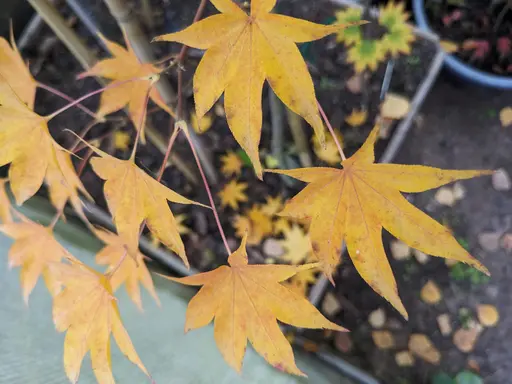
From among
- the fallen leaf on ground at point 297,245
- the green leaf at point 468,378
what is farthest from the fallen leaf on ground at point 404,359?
the fallen leaf on ground at point 297,245

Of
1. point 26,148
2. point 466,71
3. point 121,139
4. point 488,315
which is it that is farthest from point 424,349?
point 26,148

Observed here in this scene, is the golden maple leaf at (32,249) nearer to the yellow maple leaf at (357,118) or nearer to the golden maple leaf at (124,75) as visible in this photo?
the golden maple leaf at (124,75)

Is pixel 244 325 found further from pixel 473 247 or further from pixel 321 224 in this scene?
pixel 473 247

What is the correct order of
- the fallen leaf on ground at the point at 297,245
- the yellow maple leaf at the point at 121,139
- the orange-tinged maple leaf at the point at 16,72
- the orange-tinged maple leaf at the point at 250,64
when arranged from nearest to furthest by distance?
the orange-tinged maple leaf at the point at 250,64, the orange-tinged maple leaf at the point at 16,72, the fallen leaf on ground at the point at 297,245, the yellow maple leaf at the point at 121,139

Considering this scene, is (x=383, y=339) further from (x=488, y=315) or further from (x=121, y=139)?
(x=121, y=139)

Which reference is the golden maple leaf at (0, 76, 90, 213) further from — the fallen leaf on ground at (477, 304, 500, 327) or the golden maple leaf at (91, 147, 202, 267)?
the fallen leaf on ground at (477, 304, 500, 327)

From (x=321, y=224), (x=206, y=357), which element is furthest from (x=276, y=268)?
(x=206, y=357)

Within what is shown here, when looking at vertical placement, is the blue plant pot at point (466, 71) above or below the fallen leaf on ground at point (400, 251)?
above
